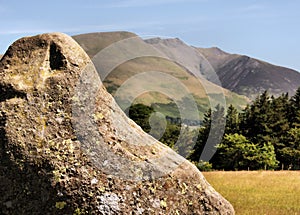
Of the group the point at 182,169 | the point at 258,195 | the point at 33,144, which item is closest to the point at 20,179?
the point at 33,144

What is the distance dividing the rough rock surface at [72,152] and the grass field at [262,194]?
5.80 m

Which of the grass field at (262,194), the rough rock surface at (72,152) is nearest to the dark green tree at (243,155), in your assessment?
the grass field at (262,194)

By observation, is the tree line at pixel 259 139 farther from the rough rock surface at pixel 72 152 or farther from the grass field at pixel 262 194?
the rough rock surface at pixel 72 152

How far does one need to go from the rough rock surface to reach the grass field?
580cm

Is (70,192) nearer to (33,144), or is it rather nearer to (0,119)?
(33,144)

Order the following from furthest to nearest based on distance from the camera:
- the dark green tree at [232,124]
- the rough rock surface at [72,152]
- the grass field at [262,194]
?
the dark green tree at [232,124] → the grass field at [262,194] → the rough rock surface at [72,152]

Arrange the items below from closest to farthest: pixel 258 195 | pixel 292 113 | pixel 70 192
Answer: pixel 70 192 < pixel 258 195 < pixel 292 113

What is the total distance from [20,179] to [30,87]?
2125 millimetres

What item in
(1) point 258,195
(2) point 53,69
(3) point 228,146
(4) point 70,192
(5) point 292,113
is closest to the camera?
(4) point 70,192

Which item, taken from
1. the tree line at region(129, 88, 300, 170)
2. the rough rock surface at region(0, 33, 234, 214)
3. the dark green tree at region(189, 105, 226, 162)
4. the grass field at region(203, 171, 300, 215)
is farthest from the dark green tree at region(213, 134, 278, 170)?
the rough rock surface at region(0, 33, 234, 214)

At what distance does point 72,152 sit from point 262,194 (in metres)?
13.2

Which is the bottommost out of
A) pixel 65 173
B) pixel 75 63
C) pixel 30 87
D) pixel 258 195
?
pixel 258 195

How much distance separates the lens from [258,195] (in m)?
19.8

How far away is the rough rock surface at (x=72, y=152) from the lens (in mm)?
9398
